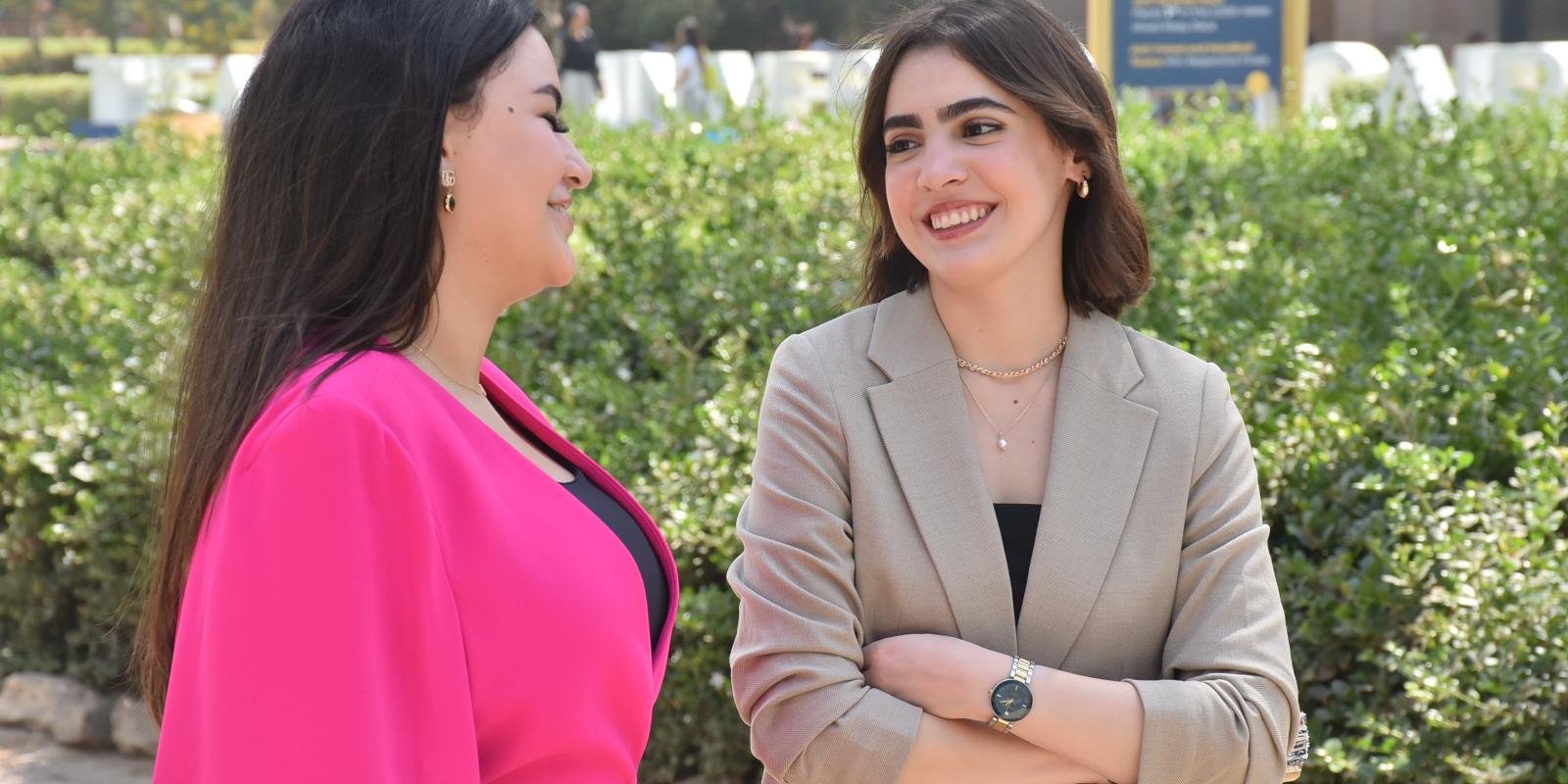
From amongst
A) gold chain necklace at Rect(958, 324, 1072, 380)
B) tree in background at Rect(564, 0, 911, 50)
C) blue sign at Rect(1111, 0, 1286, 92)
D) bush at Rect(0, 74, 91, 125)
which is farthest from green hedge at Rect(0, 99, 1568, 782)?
bush at Rect(0, 74, 91, 125)

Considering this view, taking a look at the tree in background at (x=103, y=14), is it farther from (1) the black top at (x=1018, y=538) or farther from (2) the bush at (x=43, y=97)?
(1) the black top at (x=1018, y=538)

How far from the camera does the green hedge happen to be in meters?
3.37

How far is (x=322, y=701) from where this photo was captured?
1.52 m

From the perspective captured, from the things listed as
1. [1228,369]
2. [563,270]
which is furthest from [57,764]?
[563,270]

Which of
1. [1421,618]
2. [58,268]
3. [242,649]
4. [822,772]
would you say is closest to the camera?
[242,649]

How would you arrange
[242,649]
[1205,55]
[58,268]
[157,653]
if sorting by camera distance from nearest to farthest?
[242,649] → [157,653] → [58,268] → [1205,55]

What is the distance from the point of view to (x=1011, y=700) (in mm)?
2107

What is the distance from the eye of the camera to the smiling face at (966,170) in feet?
7.57

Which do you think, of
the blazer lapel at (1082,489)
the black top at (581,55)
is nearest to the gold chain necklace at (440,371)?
the blazer lapel at (1082,489)

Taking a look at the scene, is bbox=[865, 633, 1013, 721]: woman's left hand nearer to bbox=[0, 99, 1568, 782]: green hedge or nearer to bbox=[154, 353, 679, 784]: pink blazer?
bbox=[154, 353, 679, 784]: pink blazer

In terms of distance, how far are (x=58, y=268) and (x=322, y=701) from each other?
6734 millimetres

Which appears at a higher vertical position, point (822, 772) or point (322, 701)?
point (322, 701)

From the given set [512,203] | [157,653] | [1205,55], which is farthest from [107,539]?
[1205,55]

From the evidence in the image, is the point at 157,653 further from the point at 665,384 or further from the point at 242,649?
the point at 665,384
